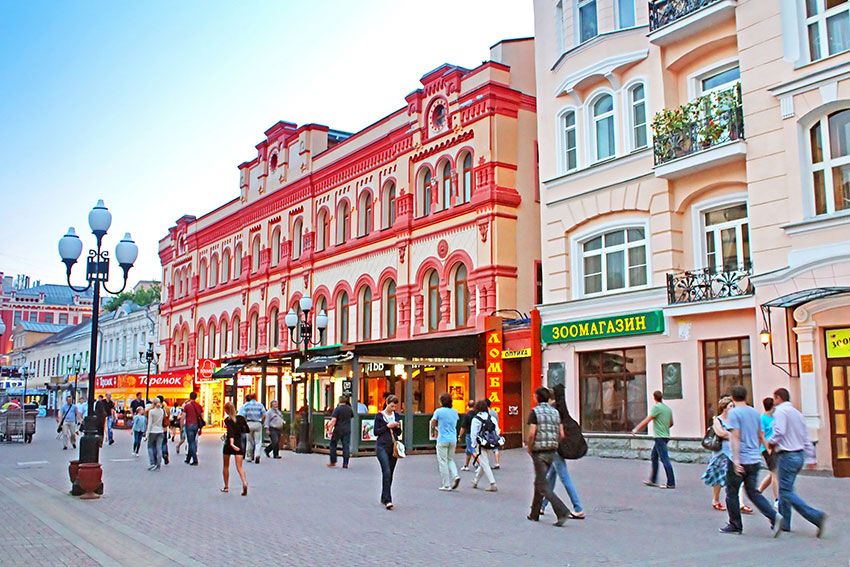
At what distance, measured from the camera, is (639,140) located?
22.0 meters

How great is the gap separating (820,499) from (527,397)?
13481 millimetres

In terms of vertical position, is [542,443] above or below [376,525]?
above


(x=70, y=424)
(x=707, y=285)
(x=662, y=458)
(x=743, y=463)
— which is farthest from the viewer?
(x=70, y=424)

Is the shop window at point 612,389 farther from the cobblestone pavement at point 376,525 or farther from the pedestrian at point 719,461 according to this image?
the pedestrian at point 719,461

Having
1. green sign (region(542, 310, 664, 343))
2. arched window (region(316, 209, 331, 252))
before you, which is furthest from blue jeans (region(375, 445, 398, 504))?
arched window (region(316, 209, 331, 252))

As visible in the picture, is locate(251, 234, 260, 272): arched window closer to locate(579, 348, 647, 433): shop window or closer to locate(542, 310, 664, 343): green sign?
locate(542, 310, 664, 343): green sign

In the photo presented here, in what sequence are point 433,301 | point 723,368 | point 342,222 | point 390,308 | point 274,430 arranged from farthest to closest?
point 342,222
point 390,308
point 433,301
point 274,430
point 723,368

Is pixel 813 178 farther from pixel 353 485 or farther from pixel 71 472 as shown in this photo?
pixel 71 472

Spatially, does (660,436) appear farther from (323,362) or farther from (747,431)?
(323,362)

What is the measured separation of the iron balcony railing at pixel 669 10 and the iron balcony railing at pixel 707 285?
20.2 ft

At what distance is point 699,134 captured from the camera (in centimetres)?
1975

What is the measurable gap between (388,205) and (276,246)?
9.96 meters

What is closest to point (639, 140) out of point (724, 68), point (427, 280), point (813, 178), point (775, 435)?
point (724, 68)

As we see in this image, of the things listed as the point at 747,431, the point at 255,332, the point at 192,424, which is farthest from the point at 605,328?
the point at 255,332
